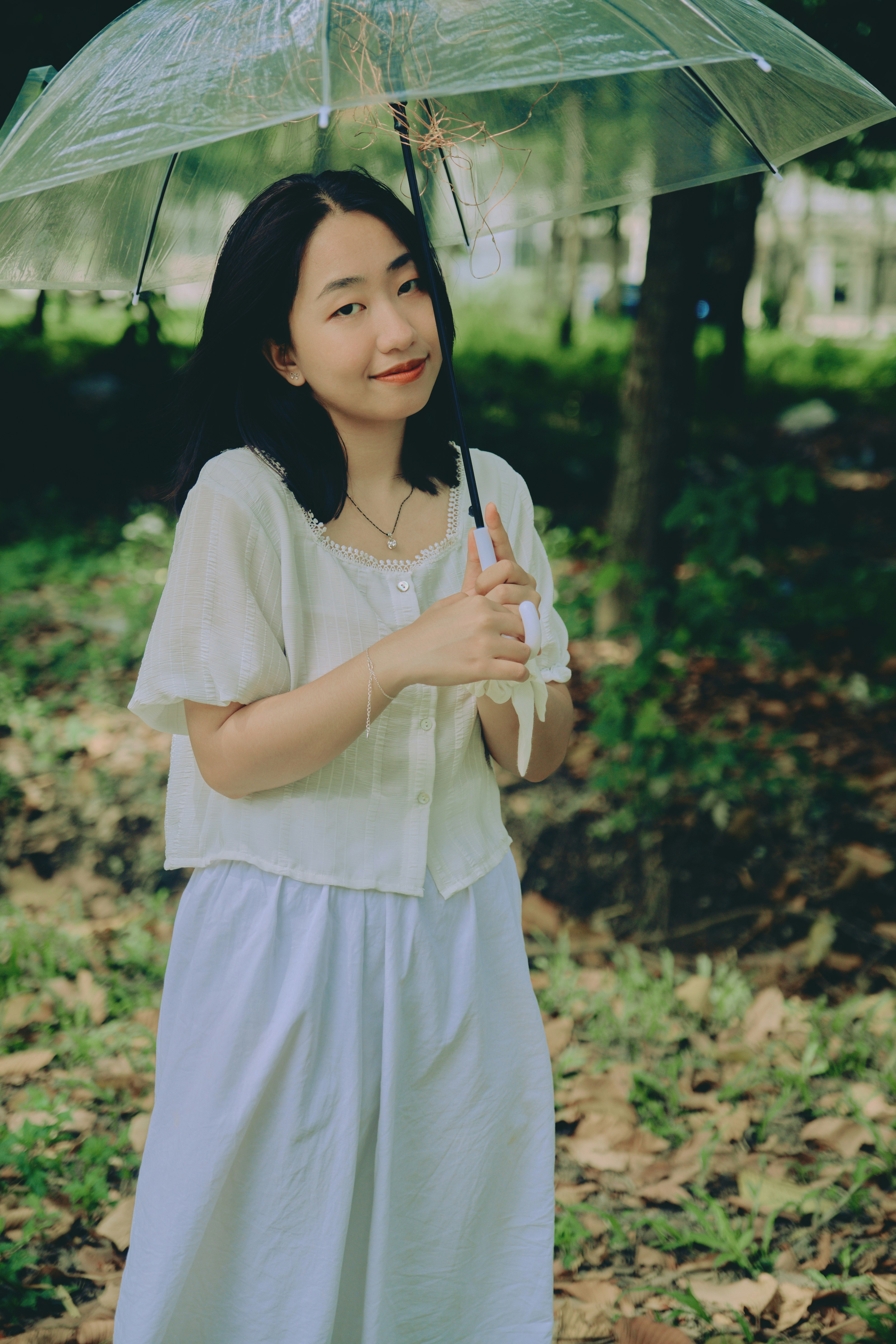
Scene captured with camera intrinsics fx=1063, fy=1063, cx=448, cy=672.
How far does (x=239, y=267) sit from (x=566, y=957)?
8.09 ft

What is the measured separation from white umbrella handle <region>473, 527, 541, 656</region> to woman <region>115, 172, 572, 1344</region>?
0.06 ft

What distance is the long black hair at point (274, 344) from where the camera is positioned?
155 centimetres

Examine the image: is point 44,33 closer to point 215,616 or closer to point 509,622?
point 215,616

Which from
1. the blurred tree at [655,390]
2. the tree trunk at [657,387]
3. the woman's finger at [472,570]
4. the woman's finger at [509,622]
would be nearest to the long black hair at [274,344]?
the woman's finger at [472,570]

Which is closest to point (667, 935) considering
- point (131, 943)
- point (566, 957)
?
point (566, 957)

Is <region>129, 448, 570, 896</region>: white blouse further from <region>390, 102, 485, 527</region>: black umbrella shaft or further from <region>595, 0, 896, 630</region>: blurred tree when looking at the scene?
<region>595, 0, 896, 630</region>: blurred tree

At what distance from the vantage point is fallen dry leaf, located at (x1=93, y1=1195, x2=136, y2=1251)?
238cm

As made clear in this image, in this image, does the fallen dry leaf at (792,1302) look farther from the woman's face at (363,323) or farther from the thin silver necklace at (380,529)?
the woman's face at (363,323)

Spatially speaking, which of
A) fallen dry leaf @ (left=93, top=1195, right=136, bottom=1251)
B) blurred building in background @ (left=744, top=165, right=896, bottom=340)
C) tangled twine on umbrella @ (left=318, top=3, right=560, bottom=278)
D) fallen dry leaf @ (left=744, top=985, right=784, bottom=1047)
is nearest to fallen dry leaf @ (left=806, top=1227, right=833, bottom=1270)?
fallen dry leaf @ (left=744, top=985, right=784, bottom=1047)

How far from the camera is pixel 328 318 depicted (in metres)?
1.53

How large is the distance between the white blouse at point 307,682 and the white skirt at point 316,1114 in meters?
0.05

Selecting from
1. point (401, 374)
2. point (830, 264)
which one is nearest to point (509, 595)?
point (401, 374)

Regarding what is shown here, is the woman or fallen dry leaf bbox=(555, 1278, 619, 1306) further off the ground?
the woman

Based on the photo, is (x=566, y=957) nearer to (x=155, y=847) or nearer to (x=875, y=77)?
(x=155, y=847)
